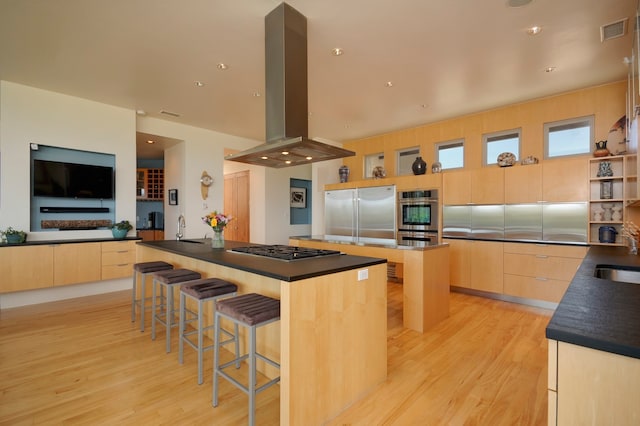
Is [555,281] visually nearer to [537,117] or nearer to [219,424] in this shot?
[537,117]

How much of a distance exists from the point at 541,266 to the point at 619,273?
6.98 feet

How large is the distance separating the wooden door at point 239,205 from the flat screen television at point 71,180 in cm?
318

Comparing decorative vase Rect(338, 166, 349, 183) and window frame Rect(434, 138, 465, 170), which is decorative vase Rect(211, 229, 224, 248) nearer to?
decorative vase Rect(338, 166, 349, 183)

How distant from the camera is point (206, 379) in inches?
88.2

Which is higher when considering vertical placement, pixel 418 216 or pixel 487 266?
pixel 418 216

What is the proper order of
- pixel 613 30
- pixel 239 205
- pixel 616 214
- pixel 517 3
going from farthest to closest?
pixel 239 205 → pixel 616 214 → pixel 613 30 → pixel 517 3

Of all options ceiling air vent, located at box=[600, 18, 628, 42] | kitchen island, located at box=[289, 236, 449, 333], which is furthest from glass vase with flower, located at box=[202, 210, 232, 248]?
ceiling air vent, located at box=[600, 18, 628, 42]

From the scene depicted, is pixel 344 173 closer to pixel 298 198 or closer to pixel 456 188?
pixel 298 198

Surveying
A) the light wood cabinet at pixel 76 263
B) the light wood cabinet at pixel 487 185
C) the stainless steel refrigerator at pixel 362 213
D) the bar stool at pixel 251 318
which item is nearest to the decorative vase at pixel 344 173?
the stainless steel refrigerator at pixel 362 213

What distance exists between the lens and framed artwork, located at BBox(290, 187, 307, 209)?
26.3ft

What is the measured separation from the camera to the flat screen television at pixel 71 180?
4164 millimetres

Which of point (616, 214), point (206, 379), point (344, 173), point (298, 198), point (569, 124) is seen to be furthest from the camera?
point (298, 198)

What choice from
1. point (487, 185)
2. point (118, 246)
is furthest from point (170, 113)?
point (487, 185)

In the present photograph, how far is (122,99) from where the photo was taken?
4.45 m
